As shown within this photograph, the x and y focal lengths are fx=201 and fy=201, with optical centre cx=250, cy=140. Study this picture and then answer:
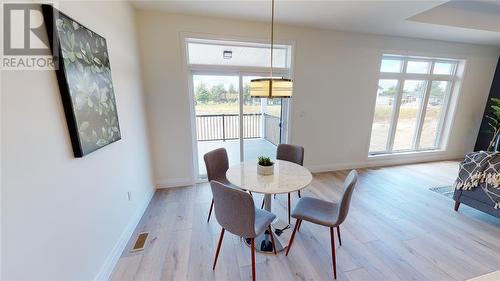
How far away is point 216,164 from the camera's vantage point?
241 centimetres

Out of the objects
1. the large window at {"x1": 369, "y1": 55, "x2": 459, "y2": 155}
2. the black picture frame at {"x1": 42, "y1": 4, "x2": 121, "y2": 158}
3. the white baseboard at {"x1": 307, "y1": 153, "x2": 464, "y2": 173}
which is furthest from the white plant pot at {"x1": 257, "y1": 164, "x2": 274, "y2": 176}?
the large window at {"x1": 369, "y1": 55, "x2": 459, "y2": 155}

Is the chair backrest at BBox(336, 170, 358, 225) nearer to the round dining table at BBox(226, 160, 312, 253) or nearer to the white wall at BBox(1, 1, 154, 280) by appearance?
the round dining table at BBox(226, 160, 312, 253)

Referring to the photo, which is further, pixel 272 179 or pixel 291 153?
pixel 291 153

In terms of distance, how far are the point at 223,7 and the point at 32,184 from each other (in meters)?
2.57

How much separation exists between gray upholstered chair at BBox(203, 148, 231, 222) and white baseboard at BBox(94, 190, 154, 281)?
32.7 inches

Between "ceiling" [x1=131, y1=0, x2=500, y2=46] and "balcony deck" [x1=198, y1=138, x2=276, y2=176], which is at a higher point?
"ceiling" [x1=131, y1=0, x2=500, y2=46]

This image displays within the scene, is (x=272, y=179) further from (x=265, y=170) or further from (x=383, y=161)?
(x=383, y=161)

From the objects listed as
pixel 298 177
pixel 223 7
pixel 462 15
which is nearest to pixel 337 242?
pixel 298 177

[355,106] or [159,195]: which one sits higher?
[355,106]

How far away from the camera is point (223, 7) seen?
101 inches

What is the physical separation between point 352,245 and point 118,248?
7.47 ft

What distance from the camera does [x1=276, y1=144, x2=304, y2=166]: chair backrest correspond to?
2.58 m

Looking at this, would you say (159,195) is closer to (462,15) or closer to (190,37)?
(190,37)

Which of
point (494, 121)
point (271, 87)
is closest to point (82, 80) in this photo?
point (271, 87)
